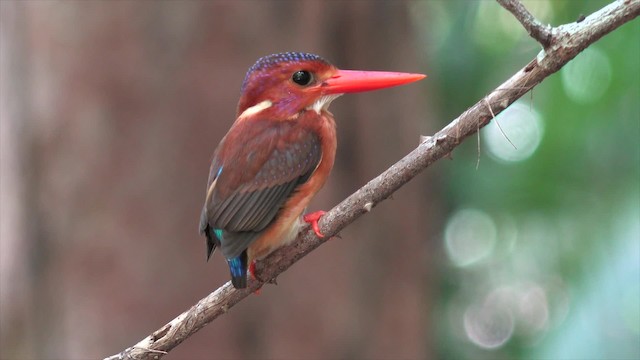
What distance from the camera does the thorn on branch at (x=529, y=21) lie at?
135cm

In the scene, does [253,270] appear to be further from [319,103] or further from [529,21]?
[529,21]

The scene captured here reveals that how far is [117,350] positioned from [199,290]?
0.35 meters

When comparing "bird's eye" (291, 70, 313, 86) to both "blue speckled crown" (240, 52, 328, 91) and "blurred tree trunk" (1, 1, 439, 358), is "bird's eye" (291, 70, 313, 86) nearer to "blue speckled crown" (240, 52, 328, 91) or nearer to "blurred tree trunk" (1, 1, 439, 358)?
"blue speckled crown" (240, 52, 328, 91)

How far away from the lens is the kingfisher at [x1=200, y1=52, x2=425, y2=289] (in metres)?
1.76

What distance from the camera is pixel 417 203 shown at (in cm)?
334

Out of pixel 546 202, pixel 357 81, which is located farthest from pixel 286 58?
pixel 546 202

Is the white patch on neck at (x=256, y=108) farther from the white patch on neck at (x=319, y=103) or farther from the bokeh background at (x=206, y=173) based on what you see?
the bokeh background at (x=206, y=173)

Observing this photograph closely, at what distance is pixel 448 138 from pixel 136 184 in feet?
5.61

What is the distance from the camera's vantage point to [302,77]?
1962 millimetres

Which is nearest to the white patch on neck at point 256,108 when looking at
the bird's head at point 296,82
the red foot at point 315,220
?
the bird's head at point 296,82

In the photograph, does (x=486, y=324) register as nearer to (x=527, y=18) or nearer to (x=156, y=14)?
(x=156, y=14)

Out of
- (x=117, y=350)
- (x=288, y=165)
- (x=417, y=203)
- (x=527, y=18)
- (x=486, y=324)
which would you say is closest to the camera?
(x=527, y=18)

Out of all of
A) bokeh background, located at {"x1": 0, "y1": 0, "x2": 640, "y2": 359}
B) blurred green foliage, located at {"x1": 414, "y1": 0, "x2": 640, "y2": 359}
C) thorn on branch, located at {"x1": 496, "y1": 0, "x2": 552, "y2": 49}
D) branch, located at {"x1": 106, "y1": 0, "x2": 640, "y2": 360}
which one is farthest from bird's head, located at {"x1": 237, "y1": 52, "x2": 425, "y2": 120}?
blurred green foliage, located at {"x1": 414, "y1": 0, "x2": 640, "y2": 359}

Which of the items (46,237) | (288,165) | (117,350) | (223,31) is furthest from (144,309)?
(288,165)
